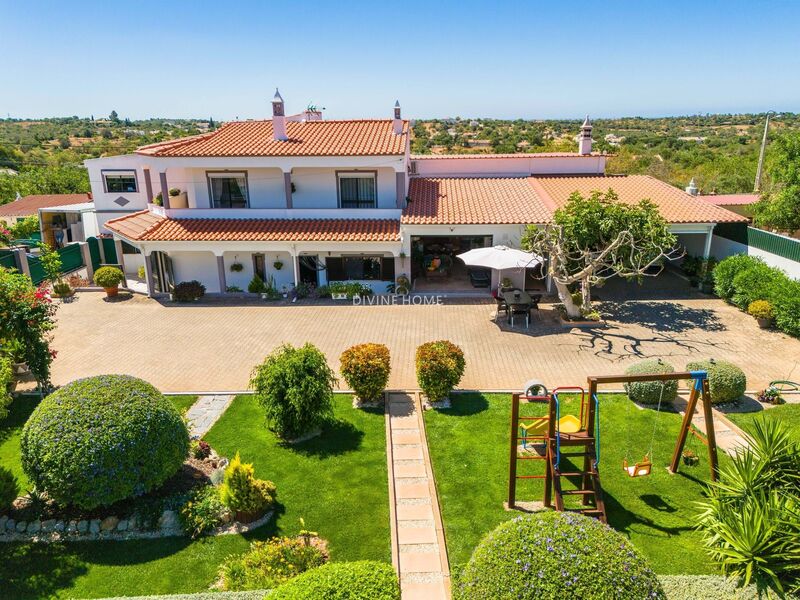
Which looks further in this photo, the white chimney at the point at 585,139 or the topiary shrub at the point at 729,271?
the white chimney at the point at 585,139

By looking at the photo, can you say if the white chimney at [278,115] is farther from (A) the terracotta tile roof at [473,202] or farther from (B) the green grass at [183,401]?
(B) the green grass at [183,401]

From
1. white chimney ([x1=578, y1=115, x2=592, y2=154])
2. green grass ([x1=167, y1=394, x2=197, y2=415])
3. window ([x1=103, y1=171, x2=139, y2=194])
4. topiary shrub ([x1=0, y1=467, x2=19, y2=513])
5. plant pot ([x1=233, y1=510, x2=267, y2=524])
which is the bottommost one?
green grass ([x1=167, y1=394, x2=197, y2=415])

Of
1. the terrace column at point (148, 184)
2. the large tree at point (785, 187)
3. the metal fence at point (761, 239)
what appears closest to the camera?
the metal fence at point (761, 239)

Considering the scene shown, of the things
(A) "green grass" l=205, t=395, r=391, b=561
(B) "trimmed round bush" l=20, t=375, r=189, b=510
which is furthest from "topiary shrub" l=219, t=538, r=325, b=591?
(B) "trimmed round bush" l=20, t=375, r=189, b=510

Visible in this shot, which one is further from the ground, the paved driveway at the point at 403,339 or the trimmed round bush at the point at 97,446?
the trimmed round bush at the point at 97,446

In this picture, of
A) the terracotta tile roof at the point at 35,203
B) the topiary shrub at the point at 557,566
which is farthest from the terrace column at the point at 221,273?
the topiary shrub at the point at 557,566

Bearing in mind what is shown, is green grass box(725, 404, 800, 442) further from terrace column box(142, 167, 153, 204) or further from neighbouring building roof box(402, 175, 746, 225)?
terrace column box(142, 167, 153, 204)

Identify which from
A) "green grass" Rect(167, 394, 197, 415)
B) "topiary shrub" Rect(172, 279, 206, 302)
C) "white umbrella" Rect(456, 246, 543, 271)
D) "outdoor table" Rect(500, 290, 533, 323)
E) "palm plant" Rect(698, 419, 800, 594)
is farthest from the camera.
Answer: "topiary shrub" Rect(172, 279, 206, 302)
